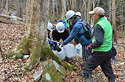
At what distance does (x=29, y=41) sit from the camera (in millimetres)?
5562

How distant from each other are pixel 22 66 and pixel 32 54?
16.1 inches

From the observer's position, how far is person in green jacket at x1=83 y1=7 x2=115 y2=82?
459 centimetres

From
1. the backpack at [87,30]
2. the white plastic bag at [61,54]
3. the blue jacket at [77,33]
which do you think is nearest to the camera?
the blue jacket at [77,33]

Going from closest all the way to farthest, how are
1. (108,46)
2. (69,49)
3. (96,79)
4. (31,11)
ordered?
(108,46), (31,11), (96,79), (69,49)

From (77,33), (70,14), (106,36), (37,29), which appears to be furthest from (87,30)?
(37,29)

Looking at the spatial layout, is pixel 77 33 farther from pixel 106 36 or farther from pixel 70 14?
pixel 106 36

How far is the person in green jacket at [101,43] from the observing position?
459cm

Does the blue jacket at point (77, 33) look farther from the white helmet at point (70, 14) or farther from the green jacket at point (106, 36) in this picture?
the green jacket at point (106, 36)

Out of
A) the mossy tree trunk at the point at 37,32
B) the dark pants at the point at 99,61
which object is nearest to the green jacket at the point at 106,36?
the dark pants at the point at 99,61

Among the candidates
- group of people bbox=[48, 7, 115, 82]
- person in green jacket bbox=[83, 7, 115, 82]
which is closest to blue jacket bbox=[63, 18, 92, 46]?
group of people bbox=[48, 7, 115, 82]

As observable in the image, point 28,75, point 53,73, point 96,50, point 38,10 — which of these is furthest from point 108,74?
point 38,10

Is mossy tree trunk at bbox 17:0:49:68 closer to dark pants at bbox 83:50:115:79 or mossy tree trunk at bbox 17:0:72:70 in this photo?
mossy tree trunk at bbox 17:0:72:70

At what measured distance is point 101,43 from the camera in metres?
4.56

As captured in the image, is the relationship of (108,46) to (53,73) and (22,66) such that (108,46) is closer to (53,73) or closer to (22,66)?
(53,73)
